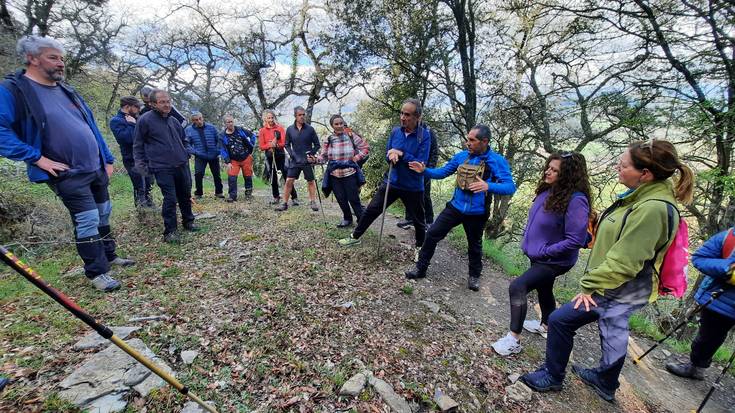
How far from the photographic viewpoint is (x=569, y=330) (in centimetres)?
288

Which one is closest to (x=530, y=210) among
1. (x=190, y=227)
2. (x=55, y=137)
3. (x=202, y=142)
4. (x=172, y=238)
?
(x=55, y=137)

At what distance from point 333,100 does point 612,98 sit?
39.8ft

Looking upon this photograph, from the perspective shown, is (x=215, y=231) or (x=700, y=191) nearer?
(x=215, y=231)

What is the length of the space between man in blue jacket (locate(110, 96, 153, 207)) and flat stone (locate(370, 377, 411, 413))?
253 inches

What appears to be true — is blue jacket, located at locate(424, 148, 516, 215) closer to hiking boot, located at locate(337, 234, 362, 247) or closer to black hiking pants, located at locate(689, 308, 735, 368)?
hiking boot, located at locate(337, 234, 362, 247)

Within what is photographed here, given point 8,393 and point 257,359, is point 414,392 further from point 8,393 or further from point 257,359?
point 8,393

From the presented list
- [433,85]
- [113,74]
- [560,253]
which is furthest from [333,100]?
[560,253]

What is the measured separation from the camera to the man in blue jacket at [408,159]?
481 cm

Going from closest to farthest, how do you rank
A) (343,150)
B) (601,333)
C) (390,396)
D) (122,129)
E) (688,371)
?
(390,396) < (601,333) < (688,371) < (343,150) < (122,129)

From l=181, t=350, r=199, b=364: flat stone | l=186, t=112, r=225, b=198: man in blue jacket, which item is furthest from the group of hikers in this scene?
l=186, t=112, r=225, b=198: man in blue jacket

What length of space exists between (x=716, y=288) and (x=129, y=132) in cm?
968

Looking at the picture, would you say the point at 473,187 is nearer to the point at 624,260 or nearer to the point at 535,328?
the point at 624,260

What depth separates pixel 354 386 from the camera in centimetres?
280

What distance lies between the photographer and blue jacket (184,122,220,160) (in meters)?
8.14
